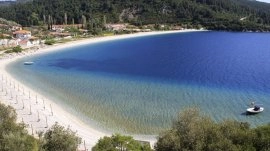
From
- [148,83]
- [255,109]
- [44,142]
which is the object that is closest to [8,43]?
[148,83]

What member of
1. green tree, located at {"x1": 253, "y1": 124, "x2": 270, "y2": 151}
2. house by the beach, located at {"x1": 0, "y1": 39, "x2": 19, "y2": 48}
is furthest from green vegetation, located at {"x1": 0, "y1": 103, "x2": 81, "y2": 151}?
house by the beach, located at {"x1": 0, "y1": 39, "x2": 19, "y2": 48}

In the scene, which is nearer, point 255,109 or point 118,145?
point 118,145

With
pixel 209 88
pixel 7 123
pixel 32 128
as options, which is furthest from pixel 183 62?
pixel 7 123

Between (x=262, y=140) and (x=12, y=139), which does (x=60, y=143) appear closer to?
(x=12, y=139)

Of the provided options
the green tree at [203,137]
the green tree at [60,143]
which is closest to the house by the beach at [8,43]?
the green tree at [60,143]

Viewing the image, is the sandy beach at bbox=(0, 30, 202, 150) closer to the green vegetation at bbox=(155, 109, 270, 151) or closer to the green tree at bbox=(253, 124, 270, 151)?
the green vegetation at bbox=(155, 109, 270, 151)
